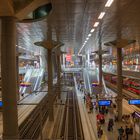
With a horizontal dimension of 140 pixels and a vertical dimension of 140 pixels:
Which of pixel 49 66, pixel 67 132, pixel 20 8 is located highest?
pixel 20 8

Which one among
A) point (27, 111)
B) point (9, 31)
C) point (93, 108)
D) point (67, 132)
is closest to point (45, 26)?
point (9, 31)

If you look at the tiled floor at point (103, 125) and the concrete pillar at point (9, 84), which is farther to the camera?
the tiled floor at point (103, 125)

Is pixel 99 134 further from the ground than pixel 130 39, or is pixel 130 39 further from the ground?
pixel 130 39

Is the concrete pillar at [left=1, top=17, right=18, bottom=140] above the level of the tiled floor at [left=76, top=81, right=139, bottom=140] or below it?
above

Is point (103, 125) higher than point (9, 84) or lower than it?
lower

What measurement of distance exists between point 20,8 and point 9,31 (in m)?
1.11

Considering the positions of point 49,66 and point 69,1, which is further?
point 49,66

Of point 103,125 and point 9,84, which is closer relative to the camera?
point 9,84

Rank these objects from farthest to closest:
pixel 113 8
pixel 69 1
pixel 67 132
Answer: pixel 67 132 < pixel 113 8 < pixel 69 1

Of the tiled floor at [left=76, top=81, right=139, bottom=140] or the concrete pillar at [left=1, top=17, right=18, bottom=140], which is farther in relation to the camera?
the tiled floor at [left=76, top=81, right=139, bottom=140]

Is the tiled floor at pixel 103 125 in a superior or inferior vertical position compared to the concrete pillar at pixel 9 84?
inferior

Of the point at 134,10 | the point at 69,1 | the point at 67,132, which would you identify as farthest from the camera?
the point at 67,132

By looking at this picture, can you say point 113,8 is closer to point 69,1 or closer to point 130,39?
point 69,1

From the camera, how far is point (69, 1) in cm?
1218
